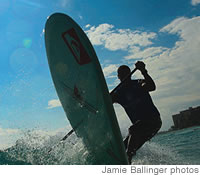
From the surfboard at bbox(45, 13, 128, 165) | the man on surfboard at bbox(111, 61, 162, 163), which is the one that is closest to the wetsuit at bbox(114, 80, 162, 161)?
the man on surfboard at bbox(111, 61, 162, 163)

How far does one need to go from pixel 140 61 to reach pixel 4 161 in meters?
2.72

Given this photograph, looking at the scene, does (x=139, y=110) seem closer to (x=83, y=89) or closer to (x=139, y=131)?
(x=139, y=131)

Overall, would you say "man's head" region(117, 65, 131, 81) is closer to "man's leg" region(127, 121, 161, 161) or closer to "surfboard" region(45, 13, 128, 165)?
"surfboard" region(45, 13, 128, 165)

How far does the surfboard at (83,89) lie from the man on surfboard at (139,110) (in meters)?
0.24

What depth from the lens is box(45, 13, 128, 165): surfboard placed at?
246 cm

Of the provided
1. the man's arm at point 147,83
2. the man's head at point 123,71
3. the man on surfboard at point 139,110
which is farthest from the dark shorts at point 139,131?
the man's head at point 123,71

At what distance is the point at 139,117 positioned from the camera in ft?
8.42

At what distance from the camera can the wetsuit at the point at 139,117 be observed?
252 cm

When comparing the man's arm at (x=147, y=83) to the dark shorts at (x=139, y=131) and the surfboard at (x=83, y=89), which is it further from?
the surfboard at (x=83, y=89)

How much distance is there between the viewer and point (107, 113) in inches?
95.5

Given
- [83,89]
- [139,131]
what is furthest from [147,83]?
[83,89]

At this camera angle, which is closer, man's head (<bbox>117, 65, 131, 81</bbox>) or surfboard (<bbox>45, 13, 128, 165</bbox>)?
surfboard (<bbox>45, 13, 128, 165</bbox>)

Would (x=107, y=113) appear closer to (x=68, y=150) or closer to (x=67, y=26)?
(x=68, y=150)
